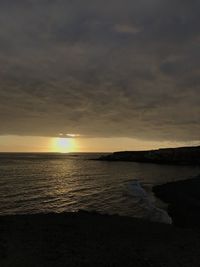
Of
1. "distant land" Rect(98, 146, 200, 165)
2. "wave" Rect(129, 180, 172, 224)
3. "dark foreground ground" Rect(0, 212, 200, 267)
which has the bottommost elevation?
"wave" Rect(129, 180, 172, 224)

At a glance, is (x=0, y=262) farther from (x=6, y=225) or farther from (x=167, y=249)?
(x=167, y=249)

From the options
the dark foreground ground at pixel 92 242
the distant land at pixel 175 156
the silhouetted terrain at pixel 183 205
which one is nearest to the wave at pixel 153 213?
the silhouetted terrain at pixel 183 205

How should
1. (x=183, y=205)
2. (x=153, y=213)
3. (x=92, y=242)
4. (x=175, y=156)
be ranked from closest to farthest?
(x=92, y=242), (x=153, y=213), (x=183, y=205), (x=175, y=156)

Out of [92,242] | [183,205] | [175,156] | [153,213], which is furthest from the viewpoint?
[175,156]

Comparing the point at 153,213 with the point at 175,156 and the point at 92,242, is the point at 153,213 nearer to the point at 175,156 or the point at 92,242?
the point at 92,242

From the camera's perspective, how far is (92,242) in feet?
49.6

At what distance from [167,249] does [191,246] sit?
1.51 metres

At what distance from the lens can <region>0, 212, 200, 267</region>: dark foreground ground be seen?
12.6 m

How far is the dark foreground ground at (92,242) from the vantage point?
12.6 meters

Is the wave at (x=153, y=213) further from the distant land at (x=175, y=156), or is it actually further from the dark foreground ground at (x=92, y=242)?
the distant land at (x=175, y=156)

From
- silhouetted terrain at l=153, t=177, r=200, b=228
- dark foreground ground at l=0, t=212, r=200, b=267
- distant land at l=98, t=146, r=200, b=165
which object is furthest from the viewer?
distant land at l=98, t=146, r=200, b=165

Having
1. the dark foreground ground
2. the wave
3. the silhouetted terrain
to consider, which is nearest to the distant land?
the silhouetted terrain

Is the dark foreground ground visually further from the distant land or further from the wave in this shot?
the distant land

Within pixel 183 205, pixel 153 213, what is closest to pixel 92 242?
pixel 153 213
